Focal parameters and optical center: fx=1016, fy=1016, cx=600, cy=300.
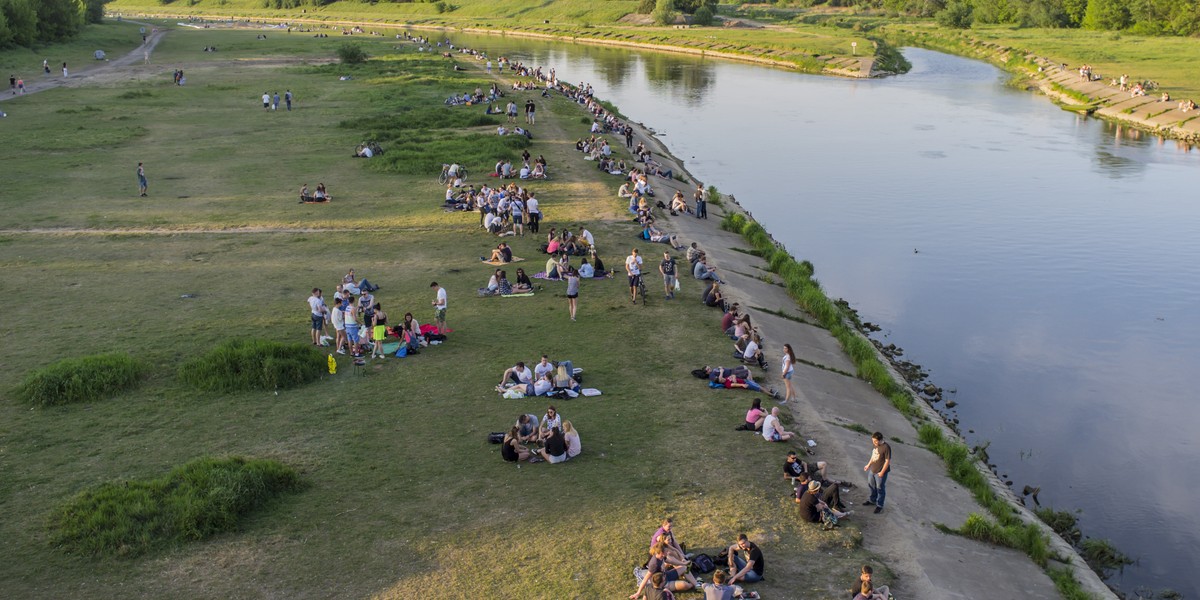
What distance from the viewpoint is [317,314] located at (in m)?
22.6

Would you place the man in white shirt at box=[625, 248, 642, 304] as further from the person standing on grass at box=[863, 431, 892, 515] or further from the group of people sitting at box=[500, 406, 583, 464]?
the person standing on grass at box=[863, 431, 892, 515]

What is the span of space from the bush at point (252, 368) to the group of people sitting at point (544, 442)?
5.53m

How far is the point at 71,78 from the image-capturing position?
77.6m

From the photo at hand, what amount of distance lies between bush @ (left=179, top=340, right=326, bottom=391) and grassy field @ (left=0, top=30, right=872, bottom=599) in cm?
41

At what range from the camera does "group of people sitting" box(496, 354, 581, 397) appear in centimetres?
2034

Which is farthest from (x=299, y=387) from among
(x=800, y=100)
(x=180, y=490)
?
(x=800, y=100)

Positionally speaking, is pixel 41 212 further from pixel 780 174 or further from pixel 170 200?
pixel 780 174

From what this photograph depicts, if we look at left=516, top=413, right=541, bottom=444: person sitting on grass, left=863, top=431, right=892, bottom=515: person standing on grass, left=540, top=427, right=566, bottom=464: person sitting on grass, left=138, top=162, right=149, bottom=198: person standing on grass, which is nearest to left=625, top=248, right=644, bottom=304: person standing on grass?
left=516, top=413, right=541, bottom=444: person sitting on grass

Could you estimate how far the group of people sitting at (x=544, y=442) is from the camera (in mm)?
17547

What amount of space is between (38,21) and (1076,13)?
115309mm

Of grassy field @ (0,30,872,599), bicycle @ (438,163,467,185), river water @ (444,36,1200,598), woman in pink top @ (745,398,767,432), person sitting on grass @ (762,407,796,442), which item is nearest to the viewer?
grassy field @ (0,30,872,599)

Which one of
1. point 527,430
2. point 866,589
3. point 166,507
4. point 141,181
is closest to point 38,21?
point 141,181

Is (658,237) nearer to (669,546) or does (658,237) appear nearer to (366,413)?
(366,413)

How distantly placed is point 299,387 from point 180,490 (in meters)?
5.11
